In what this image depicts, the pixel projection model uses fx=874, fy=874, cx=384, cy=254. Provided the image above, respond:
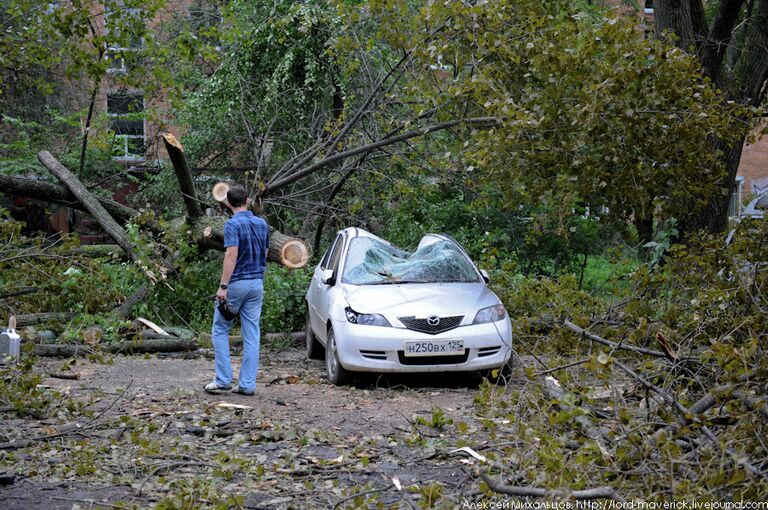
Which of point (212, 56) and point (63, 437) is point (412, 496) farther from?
point (212, 56)

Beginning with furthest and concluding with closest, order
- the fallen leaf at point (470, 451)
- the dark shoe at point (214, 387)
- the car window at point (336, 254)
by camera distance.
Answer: the car window at point (336, 254), the dark shoe at point (214, 387), the fallen leaf at point (470, 451)

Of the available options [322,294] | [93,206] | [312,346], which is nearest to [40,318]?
[93,206]

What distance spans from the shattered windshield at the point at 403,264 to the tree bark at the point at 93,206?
363 cm

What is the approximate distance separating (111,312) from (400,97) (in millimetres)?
5078

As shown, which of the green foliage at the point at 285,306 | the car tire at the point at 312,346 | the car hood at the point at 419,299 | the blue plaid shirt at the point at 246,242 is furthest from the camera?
the green foliage at the point at 285,306

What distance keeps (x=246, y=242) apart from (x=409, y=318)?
5.88 ft

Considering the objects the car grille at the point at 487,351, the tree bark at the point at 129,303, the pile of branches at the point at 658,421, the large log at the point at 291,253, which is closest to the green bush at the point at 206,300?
the tree bark at the point at 129,303

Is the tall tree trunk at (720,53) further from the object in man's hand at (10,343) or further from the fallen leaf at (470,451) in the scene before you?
the object in man's hand at (10,343)

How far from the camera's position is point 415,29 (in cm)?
1091

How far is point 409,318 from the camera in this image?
28.9 ft

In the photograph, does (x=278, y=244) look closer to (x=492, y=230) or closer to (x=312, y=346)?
(x=312, y=346)

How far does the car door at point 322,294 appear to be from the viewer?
986 centimetres

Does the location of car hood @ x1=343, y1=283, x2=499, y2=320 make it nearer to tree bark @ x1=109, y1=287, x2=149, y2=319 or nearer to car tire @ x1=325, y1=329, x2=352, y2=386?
car tire @ x1=325, y1=329, x2=352, y2=386

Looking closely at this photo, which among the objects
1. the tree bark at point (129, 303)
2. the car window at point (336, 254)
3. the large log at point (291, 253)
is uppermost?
the car window at point (336, 254)
